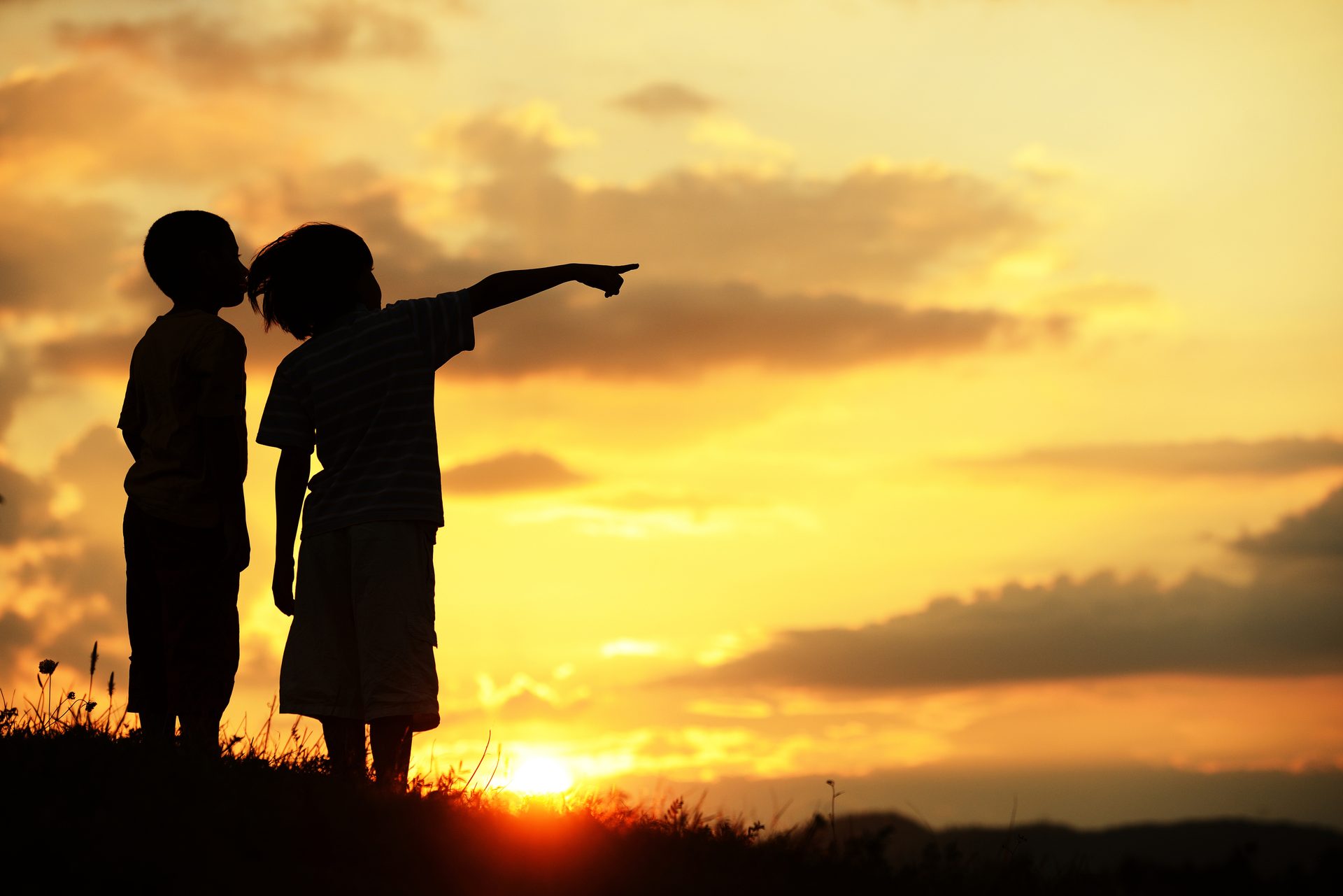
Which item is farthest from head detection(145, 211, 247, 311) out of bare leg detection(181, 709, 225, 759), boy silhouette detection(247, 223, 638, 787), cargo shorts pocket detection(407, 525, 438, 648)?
bare leg detection(181, 709, 225, 759)

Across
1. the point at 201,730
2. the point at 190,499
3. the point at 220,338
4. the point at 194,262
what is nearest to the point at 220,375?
the point at 220,338

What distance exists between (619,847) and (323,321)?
110 inches

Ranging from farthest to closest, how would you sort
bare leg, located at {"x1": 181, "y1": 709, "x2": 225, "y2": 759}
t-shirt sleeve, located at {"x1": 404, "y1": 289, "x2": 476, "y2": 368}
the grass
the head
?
the head → bare leg, located at {"x1": 181, "y1": 709, "x2": 225, "y2": 759} → t-shirt sleeve, located at {"x1": 404, "y1": 289, "x2": 476, "y2": 368} → the grass

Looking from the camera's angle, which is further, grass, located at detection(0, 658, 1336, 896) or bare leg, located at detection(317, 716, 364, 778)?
bare leg, located at detection(317, 716, 364, 778)

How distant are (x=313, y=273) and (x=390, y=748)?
7.33 feet

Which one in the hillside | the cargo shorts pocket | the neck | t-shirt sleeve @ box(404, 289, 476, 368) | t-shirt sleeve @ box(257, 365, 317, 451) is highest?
the neck

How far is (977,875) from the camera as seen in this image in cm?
719

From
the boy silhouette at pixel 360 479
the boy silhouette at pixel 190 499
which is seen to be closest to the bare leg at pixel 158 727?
the boy silhouette at pixel 190 499

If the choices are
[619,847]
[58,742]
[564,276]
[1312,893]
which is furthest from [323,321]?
[1312,893]

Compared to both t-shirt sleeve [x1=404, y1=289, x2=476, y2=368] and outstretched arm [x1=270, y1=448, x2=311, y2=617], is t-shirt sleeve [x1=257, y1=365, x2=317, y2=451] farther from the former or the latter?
t-shirt sleeve [x1=404, y1=289, x2=476, y2=368]

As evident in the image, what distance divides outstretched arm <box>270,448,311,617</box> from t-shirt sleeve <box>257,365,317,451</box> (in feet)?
0.16

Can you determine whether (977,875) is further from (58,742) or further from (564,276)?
(58,742)

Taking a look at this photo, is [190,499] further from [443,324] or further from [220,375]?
[443,324]

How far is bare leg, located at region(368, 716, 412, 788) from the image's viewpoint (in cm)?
611
